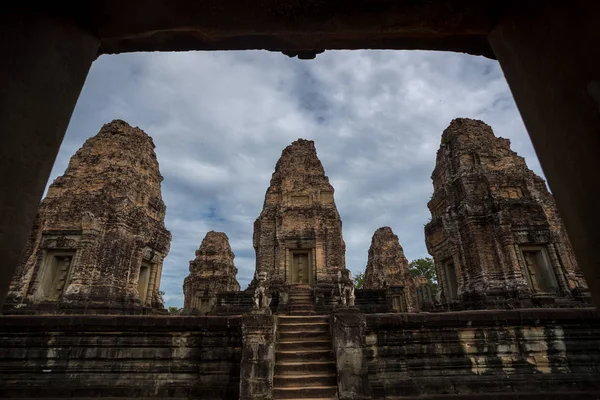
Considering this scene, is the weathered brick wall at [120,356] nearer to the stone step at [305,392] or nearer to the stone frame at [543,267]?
the stone step at [305,392]

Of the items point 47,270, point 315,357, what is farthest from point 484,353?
point 47,270

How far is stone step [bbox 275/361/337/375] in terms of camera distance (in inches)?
244

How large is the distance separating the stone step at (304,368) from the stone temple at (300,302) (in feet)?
0.07

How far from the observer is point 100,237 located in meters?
14.3

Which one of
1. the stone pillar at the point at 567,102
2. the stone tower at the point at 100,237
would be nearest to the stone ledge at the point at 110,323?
the stone pillar at the point at 567,102

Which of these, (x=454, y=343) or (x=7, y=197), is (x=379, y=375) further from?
(x=7, y=197)

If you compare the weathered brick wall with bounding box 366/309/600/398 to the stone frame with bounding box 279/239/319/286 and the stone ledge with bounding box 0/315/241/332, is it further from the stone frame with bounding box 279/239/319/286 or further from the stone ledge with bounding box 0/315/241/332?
the stone frame with bounding box 279/239/319/286

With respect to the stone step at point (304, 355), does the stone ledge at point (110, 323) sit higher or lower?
higher

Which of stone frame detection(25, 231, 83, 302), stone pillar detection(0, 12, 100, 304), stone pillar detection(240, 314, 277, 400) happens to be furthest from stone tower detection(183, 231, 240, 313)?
stone pillar detection(0, 12, 100, 304)

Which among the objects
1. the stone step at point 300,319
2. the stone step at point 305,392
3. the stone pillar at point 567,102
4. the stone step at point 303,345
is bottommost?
the stone step at point 305,392

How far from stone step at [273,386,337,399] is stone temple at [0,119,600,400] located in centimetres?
2

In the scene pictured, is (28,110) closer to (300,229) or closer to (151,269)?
(151,269)

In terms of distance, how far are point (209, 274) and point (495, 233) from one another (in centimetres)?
2536

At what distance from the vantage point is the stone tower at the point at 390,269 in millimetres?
30766
